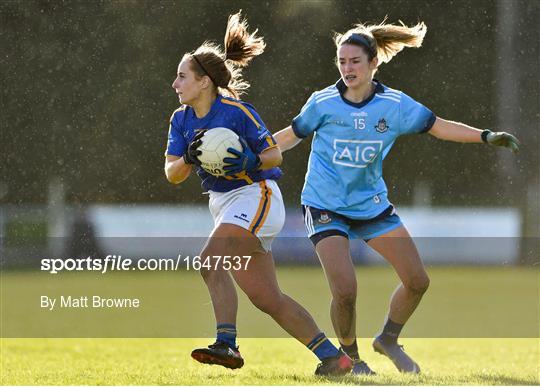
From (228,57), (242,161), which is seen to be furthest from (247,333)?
(242,161)

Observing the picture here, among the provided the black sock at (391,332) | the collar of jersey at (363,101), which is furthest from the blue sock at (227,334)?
the collar of jersey at (363,101)

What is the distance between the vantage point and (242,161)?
4.71 meters

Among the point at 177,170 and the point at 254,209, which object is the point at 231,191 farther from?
the point at 177,170

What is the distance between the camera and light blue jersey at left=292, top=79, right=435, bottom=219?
5270 mm

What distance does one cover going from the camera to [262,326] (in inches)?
341

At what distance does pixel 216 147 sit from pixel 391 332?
168cm

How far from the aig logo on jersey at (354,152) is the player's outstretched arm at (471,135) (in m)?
0.36

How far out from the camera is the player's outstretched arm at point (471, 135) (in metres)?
5.07

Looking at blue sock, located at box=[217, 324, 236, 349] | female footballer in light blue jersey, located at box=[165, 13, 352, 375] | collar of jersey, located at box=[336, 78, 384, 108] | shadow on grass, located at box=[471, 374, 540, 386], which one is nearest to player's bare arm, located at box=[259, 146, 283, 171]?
female footballer in light blue jersey, located at box=[165, 13, 352, 375]

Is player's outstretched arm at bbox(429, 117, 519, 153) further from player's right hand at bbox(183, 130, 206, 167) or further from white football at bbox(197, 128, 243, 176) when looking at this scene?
player's right hand at bbox(183, 130, 206, 167)

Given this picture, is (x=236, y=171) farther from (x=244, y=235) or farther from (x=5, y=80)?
(x=5, y=80)

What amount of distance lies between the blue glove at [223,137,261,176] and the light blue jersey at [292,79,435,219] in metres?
0.62

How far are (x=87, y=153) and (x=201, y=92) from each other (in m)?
12.7

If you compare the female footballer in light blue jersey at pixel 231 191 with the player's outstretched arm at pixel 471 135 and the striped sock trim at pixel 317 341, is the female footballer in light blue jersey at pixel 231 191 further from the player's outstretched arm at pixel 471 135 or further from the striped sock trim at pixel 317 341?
the player's outstretched arm at pixel 471 135
